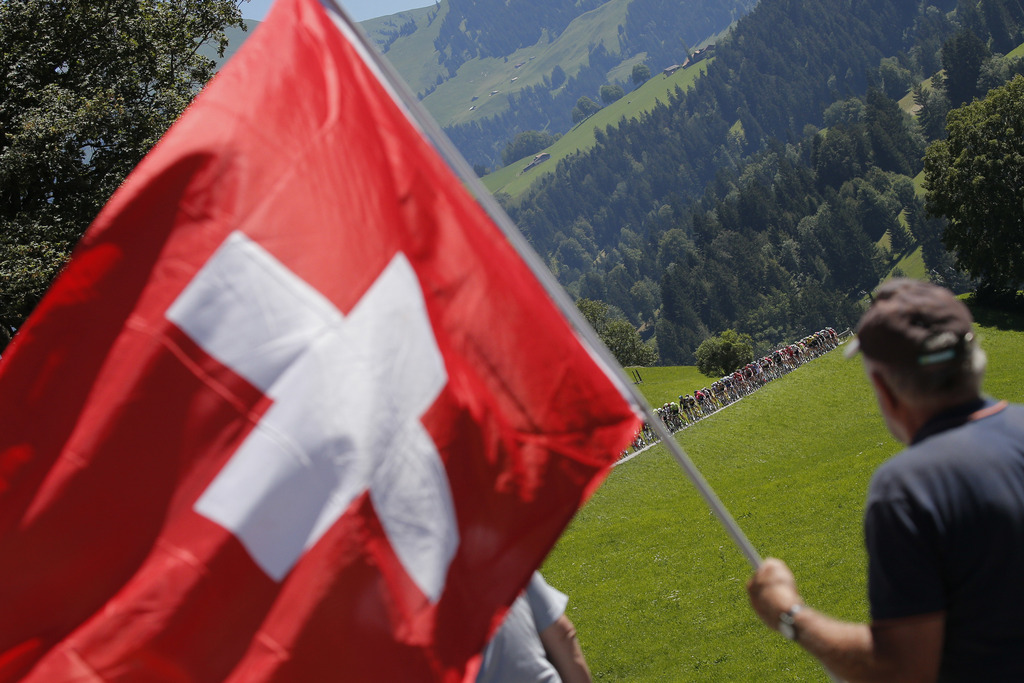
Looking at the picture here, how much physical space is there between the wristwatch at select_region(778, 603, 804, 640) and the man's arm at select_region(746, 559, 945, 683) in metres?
0.01

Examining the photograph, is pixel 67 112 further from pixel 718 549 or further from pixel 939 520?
pixel 939 520

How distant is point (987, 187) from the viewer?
56.3 metres

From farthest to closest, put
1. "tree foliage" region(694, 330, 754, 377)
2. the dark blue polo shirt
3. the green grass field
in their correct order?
"tree foliage" region(694, 330, 754, 377)
the green grass field
the dark blue polo shirt

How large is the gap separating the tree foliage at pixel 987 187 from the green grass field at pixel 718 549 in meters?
23.9

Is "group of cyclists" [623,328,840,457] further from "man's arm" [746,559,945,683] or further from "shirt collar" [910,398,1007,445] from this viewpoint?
"shirt collar" [910,398,1007,445]

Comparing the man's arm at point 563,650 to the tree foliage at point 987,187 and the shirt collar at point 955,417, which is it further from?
Result: the tree foliage at point 987,187

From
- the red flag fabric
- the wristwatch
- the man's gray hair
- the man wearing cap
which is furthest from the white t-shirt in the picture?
the man's gray hair

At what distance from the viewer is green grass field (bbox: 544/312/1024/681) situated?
36.8 feet

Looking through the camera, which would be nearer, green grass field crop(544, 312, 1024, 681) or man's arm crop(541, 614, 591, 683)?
man's arm crop(541, 614, 591, 683)

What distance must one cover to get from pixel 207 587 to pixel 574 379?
1.46 metres

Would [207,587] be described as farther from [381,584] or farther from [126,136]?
[126,136]

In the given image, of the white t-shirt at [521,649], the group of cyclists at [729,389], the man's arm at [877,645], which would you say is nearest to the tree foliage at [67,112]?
the white t-shirt at [521,649]

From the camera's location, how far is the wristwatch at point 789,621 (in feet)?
8.83

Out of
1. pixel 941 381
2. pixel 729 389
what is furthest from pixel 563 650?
pixel 729 389
